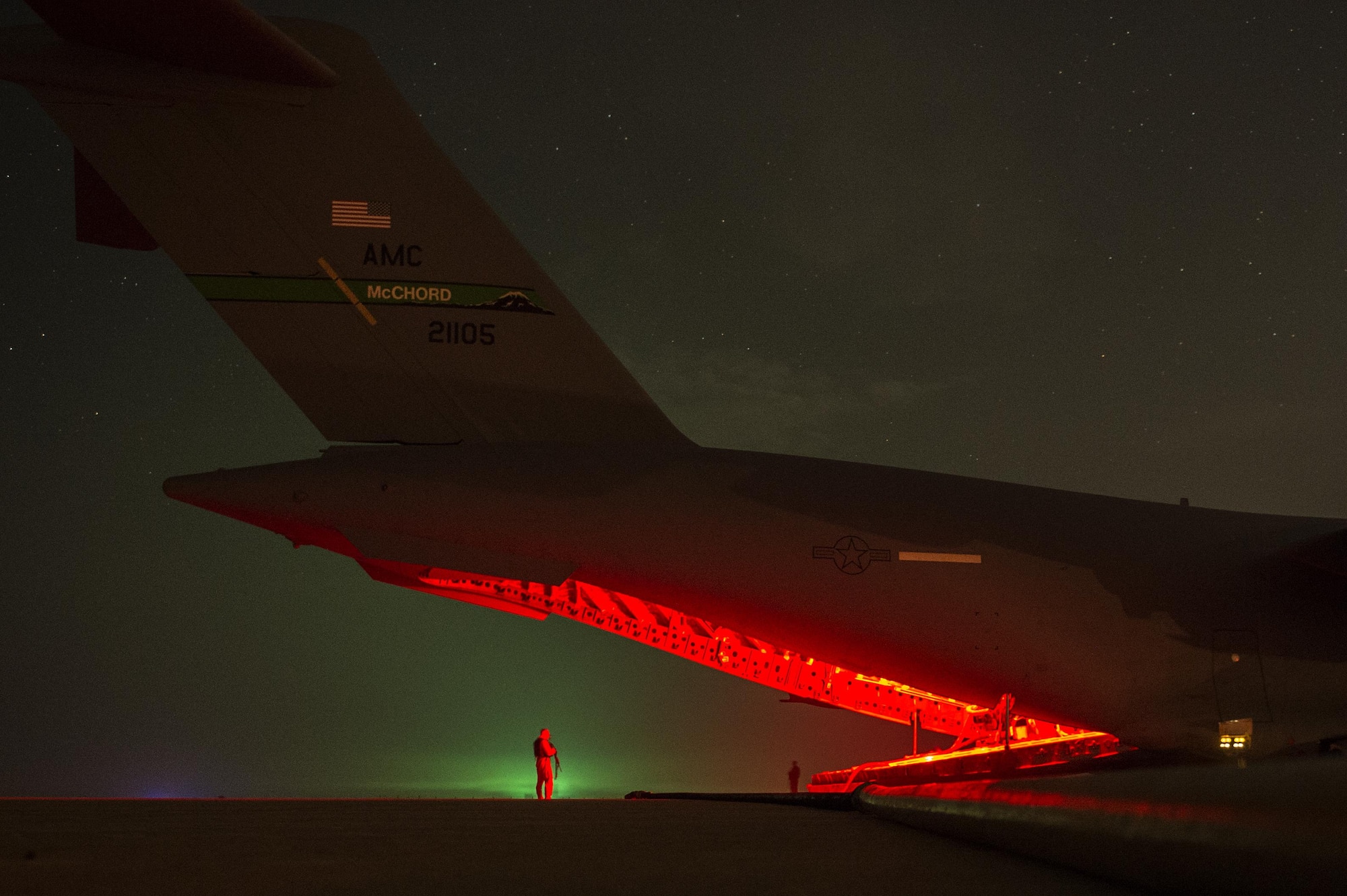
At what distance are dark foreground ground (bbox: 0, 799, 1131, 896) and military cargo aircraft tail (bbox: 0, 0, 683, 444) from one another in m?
2.92

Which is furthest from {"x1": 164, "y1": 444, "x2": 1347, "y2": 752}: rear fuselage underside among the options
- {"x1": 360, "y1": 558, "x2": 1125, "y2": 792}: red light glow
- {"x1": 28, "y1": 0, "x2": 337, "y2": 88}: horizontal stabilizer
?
{"x1": 28, "y1": 0, "x2": 337, "y2": 88}: horizontal stabilizer

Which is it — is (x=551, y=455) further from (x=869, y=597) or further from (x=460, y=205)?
(x=869, y=597)

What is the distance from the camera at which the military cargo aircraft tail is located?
195 inches

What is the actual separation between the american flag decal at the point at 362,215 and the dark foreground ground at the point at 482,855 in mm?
3475

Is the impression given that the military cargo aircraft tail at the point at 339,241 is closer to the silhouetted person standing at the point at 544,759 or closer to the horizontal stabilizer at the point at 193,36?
the horizontal stabilizer at the point at 193,36

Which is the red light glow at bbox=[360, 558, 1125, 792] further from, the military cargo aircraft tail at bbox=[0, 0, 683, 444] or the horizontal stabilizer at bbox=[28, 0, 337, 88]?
the horizontal stabilizer at bbox=[28, 0, 337, 88]

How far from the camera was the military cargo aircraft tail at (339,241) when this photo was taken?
494 centimetres

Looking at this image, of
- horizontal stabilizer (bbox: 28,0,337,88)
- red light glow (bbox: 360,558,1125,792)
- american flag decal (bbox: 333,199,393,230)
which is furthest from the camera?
red light glow (bbox: 360,558,1125,792)

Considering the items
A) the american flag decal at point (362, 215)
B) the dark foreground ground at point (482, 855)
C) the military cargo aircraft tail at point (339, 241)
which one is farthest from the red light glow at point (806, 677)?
the dark foreground ground at point (482, 855)

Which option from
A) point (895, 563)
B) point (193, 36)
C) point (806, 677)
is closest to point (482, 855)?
point (895, 563)

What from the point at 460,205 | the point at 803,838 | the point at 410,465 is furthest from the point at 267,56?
the point at 803,838

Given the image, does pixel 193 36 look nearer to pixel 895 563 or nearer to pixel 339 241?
pixel 339 241

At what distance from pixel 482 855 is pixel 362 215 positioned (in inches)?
172

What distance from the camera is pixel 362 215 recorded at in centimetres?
515
